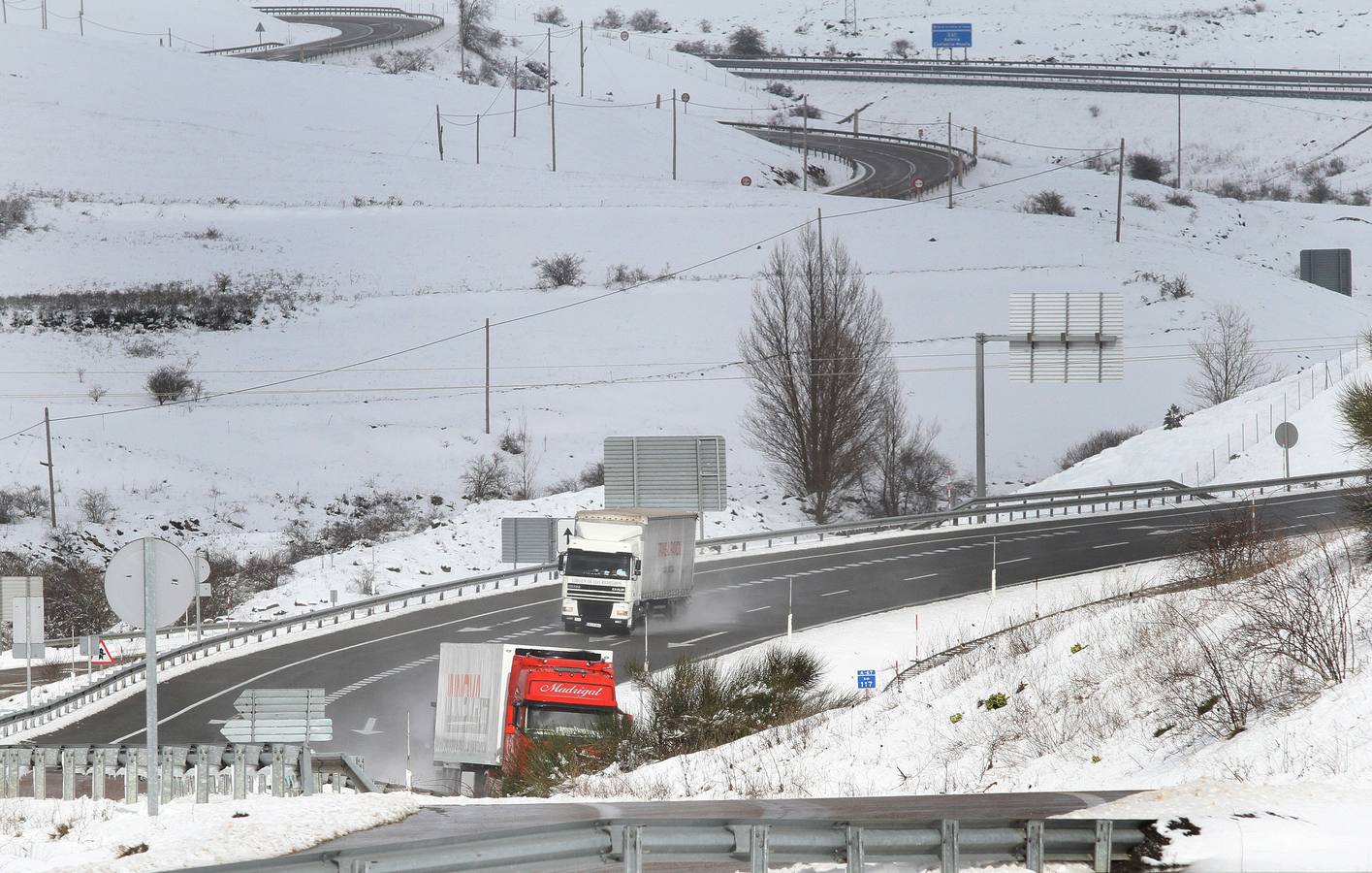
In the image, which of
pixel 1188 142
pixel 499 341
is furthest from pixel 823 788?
pixel 1188 142

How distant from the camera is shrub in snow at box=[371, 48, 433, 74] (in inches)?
6594

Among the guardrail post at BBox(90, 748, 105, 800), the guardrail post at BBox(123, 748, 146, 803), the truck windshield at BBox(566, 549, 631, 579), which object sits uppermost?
the guardrail post at BBox(123, 748, 146, 803)

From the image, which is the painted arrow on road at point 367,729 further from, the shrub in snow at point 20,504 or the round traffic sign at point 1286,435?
the shrub in snow at point 20,504

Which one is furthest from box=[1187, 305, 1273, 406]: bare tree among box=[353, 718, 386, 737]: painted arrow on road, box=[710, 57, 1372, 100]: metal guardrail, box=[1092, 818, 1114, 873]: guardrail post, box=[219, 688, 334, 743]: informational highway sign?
box=[710, 57, 1372, 100]: metal guardrail

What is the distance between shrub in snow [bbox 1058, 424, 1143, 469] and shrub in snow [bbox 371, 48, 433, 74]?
10945cm

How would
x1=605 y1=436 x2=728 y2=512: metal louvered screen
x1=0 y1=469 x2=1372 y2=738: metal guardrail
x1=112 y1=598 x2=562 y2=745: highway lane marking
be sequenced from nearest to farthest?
x1=112 y1=598 x2=562 y2=745: highway lane marking, x1=0 y1=469 x2=1372 y2=738: metal guardrail, x1=605 y1=436 x2=728 y2=512: metal louvered screen

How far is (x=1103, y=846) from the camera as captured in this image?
9711 mm

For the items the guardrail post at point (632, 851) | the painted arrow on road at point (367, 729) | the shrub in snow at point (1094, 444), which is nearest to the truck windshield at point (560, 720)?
the painted arrow on road at point (367, 729)

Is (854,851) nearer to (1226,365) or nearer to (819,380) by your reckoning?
(819,380)

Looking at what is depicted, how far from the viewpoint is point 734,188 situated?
398ft

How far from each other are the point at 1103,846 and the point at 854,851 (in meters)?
1.88

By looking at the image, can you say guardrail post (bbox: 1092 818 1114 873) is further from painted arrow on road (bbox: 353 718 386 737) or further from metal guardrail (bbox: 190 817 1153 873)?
painted arrow on road (bbox: 353 718 386 737)

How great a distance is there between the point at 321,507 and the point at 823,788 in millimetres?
54732

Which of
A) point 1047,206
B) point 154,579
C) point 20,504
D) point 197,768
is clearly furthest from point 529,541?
point 1047,206
